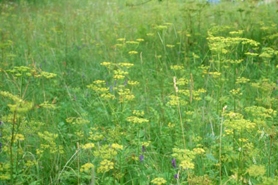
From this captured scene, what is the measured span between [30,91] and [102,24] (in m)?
3.33

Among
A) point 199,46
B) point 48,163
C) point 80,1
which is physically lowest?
point 48,163

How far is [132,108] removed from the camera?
321 cm

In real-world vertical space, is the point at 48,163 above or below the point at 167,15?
below

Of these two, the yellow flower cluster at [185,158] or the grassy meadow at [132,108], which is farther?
the grassy meadow at [132,108]

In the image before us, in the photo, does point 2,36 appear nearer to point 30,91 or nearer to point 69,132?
point 30,91

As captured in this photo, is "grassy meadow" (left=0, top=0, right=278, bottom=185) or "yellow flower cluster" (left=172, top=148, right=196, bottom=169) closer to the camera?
"yellow flower cluster" (left=172, top=148, right=196, bottom=169)

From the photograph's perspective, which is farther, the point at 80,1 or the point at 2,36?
the point at 80,1

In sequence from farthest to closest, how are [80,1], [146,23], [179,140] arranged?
[80,1], [146,23], [179,140]

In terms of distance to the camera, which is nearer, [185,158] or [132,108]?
[185,158]

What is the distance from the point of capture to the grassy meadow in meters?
2.22

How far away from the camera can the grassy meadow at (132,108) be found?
2223mm

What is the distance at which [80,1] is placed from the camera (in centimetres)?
1011

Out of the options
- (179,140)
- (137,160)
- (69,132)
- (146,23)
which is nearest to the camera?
(137,160)

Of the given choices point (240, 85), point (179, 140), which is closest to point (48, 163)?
point (179, 140)
